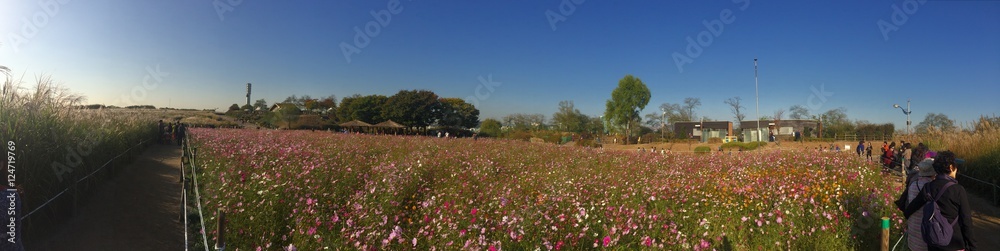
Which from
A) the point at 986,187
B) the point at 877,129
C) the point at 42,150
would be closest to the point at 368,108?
the point at 42,150

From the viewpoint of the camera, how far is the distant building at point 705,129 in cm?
4631

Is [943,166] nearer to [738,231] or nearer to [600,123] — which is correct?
[738,231]

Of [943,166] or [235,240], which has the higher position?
[943,166]

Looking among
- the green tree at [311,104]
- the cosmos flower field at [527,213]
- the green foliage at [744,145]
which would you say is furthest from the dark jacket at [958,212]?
the green tree at [311,104]

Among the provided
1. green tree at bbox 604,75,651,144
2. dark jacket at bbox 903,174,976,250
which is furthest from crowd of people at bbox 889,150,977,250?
green tree at bbox 604,75,651,144

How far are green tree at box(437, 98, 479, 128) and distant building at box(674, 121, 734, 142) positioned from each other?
30.6 m

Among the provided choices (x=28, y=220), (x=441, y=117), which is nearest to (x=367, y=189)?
(x=28, y=220)

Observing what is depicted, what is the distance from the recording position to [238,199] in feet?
17.1

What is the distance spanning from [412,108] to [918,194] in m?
50.2

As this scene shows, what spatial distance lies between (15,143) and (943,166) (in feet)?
31.2

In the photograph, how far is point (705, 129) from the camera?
49.2m

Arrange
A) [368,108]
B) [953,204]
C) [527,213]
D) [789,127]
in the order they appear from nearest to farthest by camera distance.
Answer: [953,204] → [527,213] → [789,127] → [368,108]

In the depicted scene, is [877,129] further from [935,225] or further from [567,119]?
[935,225]

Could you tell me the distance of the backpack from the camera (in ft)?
11.4
